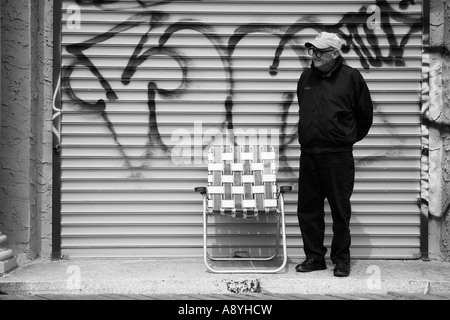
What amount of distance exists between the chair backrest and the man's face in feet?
3.11

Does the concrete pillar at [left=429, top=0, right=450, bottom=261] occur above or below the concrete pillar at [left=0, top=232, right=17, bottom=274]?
above

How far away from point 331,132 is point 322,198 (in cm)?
62

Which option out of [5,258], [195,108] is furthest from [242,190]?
[5,258]

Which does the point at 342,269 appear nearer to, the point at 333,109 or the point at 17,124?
the point at 333,109

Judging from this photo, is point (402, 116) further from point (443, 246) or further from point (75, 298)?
point (75, 298)

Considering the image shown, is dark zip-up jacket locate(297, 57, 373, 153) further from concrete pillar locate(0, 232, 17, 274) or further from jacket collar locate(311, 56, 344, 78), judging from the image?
concrete pillar locate(0, 232, 17, 274)

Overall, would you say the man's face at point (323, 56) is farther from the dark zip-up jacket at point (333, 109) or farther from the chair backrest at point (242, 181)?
the chair backrest at point (242, 181)

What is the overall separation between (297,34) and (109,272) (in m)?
2.82

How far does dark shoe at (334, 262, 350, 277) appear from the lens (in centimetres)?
554

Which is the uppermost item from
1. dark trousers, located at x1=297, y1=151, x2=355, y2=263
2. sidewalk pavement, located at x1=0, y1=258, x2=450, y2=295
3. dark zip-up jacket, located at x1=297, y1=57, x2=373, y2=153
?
dark zip-up jacket, located at x1=297, y1=57, x2=373, y2=153

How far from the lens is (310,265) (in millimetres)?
5746

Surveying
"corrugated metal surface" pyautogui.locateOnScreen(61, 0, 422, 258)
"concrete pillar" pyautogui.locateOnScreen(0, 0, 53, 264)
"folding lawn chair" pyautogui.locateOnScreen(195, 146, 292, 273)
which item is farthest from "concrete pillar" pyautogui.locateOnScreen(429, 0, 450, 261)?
"concrete pillar" pyautogui.locateOnScreen(0, 0, 53, 264)

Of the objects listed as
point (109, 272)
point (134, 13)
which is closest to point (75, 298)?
point (109, 272)

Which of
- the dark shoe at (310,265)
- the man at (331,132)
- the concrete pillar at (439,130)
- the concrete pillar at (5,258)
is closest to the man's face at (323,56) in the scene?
the man at (331,132)
